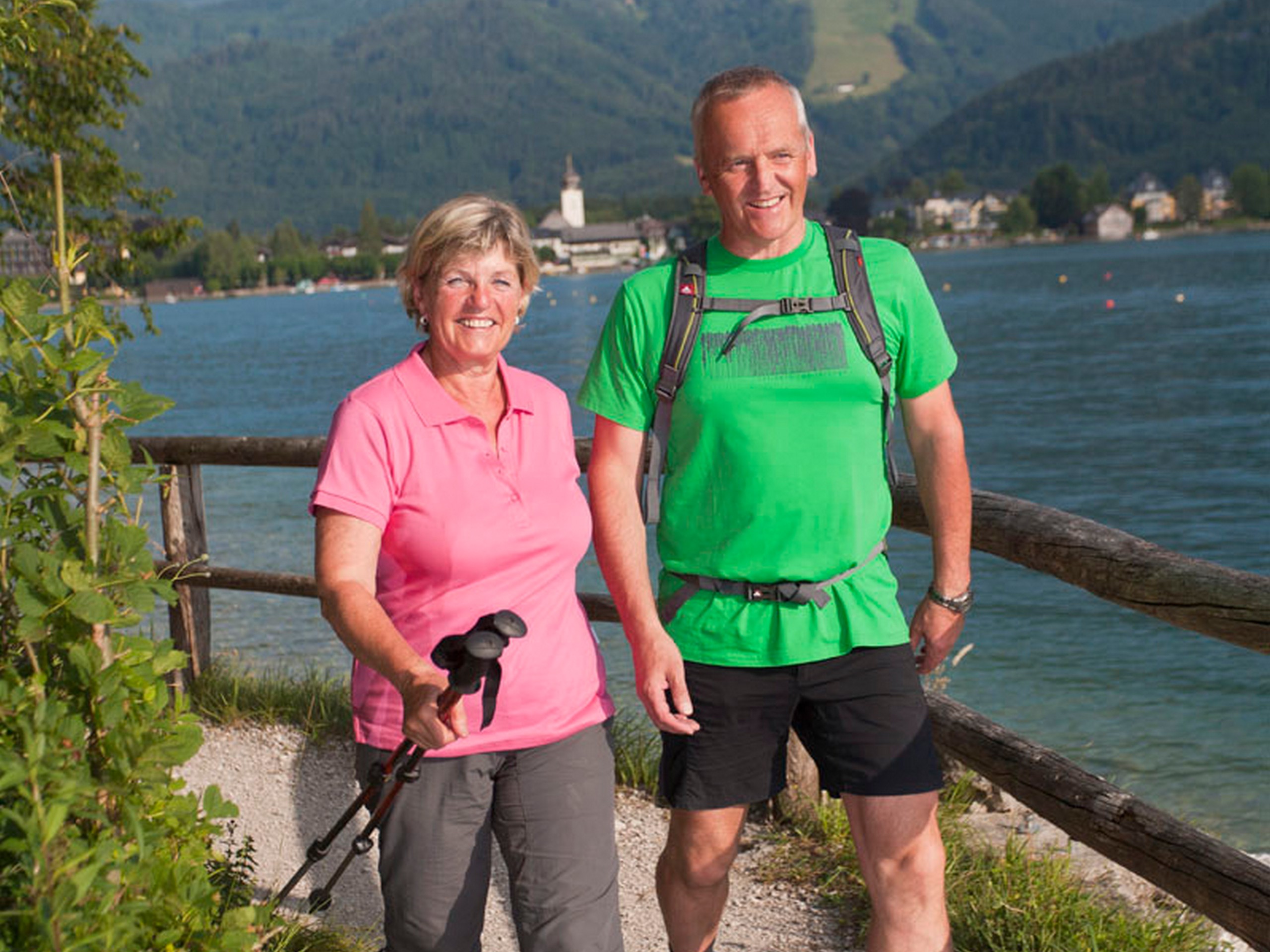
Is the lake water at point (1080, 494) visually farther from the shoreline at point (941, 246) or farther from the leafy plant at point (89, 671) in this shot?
the shoreline at point (941, 246)

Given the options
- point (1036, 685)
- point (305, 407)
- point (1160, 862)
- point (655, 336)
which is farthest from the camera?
point (305, 407)

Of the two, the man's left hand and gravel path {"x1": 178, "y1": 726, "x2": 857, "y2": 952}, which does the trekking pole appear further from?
gravel path {"x1": 178, "y1": 726, "x2": 857, "y2": 952}

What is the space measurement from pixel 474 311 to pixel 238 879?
1.49 m

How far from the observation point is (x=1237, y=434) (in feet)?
80.5

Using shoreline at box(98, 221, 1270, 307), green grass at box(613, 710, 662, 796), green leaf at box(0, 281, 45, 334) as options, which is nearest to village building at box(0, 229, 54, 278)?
green leaf at box(0, 281, 45, 334)

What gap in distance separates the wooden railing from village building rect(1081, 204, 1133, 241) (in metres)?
174

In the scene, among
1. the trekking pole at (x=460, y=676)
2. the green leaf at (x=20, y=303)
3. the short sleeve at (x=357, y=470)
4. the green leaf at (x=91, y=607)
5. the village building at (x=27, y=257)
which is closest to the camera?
the green leaf at (x=91, y=607)

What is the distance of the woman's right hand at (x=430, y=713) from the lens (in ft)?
7.10

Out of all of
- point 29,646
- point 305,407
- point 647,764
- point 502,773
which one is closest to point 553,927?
point 502,773

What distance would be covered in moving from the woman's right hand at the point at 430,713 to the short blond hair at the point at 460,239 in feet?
2.46

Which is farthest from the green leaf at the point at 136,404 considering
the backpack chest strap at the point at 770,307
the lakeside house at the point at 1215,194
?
the lakeside house at the point at 1215,194

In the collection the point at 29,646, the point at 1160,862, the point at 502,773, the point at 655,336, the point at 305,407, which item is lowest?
the point at 305,407

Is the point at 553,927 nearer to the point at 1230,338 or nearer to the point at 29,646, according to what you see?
the point at 29,646

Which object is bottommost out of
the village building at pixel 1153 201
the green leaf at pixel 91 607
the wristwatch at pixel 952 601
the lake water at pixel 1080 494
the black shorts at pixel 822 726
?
the lake water at pixel 1080 494
